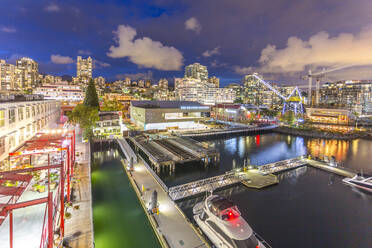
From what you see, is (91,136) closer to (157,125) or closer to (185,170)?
(157,125)

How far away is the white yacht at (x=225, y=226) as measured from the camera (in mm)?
8242

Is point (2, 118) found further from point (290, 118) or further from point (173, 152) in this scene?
point (290, 118)

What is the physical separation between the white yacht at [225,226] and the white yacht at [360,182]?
14.0 metres

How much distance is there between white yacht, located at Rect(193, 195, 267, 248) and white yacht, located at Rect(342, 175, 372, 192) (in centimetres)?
1398

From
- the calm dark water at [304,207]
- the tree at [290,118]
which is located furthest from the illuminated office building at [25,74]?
the calm dark water at [304,207]

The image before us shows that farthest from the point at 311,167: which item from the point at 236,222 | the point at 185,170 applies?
the point at 236,222

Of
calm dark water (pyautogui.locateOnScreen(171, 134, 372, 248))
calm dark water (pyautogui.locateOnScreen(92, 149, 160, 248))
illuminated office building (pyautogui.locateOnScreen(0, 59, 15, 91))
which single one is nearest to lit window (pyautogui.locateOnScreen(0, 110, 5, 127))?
calm dark water (pyautogui.locateOnScreen(92, 149, 160, 248))

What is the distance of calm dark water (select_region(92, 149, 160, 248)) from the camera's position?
10.4 meters

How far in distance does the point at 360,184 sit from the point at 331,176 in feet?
7.69

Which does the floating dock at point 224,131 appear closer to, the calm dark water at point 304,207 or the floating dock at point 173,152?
the floating dock at point 173,152

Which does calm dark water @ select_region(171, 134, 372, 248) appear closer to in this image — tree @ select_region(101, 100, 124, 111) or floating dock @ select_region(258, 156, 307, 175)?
floating dock @ select_region(258, 156, 307, 175)

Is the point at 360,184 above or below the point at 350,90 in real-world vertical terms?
below

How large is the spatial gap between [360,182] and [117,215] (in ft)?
70.9

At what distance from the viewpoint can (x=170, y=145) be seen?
26438 mm
